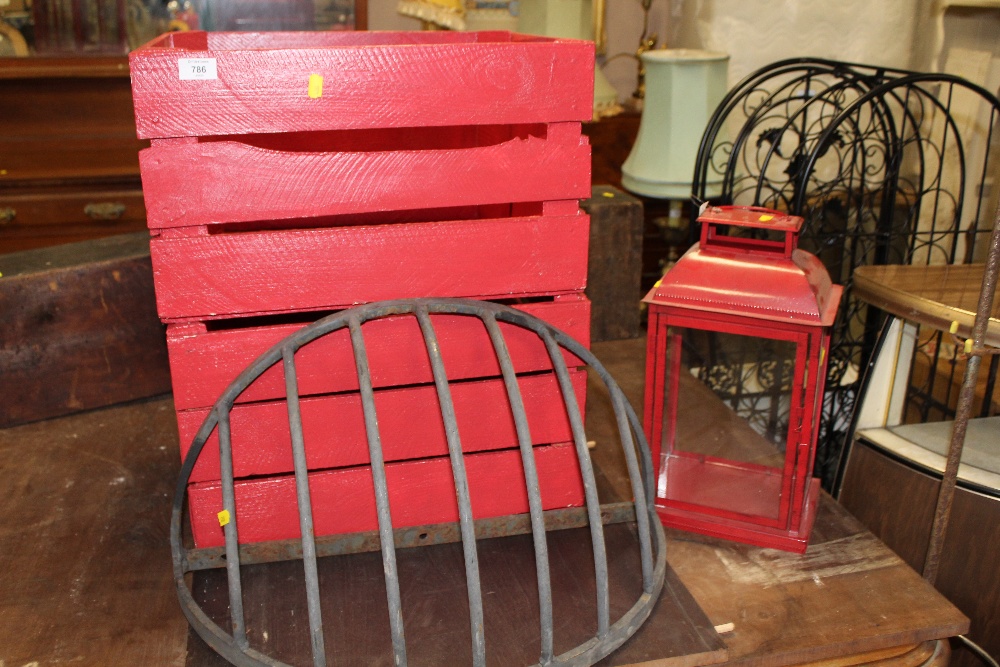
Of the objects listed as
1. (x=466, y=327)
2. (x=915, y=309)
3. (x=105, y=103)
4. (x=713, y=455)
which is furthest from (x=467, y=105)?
(x=105, y=103)

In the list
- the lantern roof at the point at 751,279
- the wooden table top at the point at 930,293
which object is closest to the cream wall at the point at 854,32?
the wooden table top at the point at 930,293

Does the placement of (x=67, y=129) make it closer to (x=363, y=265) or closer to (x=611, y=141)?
(x=611, y=141)

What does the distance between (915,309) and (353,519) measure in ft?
Answer: 2.90

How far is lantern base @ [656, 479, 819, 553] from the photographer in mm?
1117

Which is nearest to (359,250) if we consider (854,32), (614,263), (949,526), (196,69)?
(196,69)

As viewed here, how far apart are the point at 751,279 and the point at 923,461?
0.52 meters

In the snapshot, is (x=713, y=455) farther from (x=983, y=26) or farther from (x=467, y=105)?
(x=983, y=26)

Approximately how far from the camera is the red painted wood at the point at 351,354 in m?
1.00

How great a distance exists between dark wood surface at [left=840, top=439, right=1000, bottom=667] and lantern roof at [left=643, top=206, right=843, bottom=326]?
1.41 feet

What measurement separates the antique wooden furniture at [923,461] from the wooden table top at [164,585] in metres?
0.23

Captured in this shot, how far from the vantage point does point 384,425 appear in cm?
107

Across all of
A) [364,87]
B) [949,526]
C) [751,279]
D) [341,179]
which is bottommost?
[949,526]

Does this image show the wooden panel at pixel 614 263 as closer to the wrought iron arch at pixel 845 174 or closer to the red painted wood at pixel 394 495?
the wrought iron arch at pixel 845 174

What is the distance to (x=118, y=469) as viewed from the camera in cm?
133
